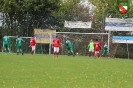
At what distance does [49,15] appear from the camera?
153ft

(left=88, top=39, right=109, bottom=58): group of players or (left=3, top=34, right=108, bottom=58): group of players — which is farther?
(left=88, top=39, right=109, bottom=58): group of players

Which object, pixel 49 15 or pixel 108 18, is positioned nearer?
pixel 108 18

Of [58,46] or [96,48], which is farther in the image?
[96,48]

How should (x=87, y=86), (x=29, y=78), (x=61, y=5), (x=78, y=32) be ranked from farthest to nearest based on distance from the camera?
1. (x=61, y=5)
2. (x=78, y=32)
3. (x=29, y=78)
4. (x=87, y=86)

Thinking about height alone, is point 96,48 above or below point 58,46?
below

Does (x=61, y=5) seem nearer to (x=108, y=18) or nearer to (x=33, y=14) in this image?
(x=33, y=14)

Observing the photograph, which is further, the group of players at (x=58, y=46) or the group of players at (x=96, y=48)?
the group of players at (x=96, y=48)

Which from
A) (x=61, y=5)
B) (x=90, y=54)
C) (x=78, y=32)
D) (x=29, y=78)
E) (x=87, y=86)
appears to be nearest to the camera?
(x=87, y=86)

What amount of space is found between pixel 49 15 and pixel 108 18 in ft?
24.9

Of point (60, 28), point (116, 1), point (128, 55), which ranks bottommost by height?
point (128, 55)

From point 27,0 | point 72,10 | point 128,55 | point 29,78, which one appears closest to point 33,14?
point 27,0

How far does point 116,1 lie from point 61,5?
22.3 ft

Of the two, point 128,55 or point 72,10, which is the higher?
point 72,10

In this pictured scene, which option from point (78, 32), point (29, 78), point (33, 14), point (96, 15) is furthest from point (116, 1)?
point (29, 78)
